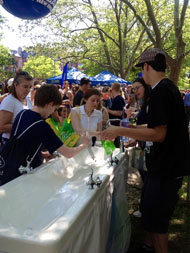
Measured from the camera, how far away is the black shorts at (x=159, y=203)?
180cm

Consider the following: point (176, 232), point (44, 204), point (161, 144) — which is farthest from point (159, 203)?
point (176, 232)

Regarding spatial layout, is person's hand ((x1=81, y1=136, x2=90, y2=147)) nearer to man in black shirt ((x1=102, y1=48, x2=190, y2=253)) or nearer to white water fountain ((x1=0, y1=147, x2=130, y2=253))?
white water fountain ((x1=0, y1=147, x2=130, y2=253))

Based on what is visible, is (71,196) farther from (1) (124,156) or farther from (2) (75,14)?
(2) (75,14)

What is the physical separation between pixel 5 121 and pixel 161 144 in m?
1.56

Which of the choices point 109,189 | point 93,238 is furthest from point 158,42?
point 93,238

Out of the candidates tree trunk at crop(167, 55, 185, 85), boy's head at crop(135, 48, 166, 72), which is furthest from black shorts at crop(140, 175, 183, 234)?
tree trunk at crop(167, 55, 185, 85)

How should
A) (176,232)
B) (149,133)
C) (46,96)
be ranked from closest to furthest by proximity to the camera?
1. (149,133)
2. (46,96)
3. (176,232)

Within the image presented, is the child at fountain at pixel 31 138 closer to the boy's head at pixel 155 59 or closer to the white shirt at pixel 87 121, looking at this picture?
the boy's head at pixel 155 59

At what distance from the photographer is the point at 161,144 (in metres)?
1.75

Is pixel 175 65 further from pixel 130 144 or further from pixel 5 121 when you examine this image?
pixel 5 121

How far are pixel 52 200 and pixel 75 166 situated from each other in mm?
863

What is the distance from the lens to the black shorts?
1799 millimetres

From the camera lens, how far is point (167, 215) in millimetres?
1820

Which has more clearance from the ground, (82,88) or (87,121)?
(82,88)
